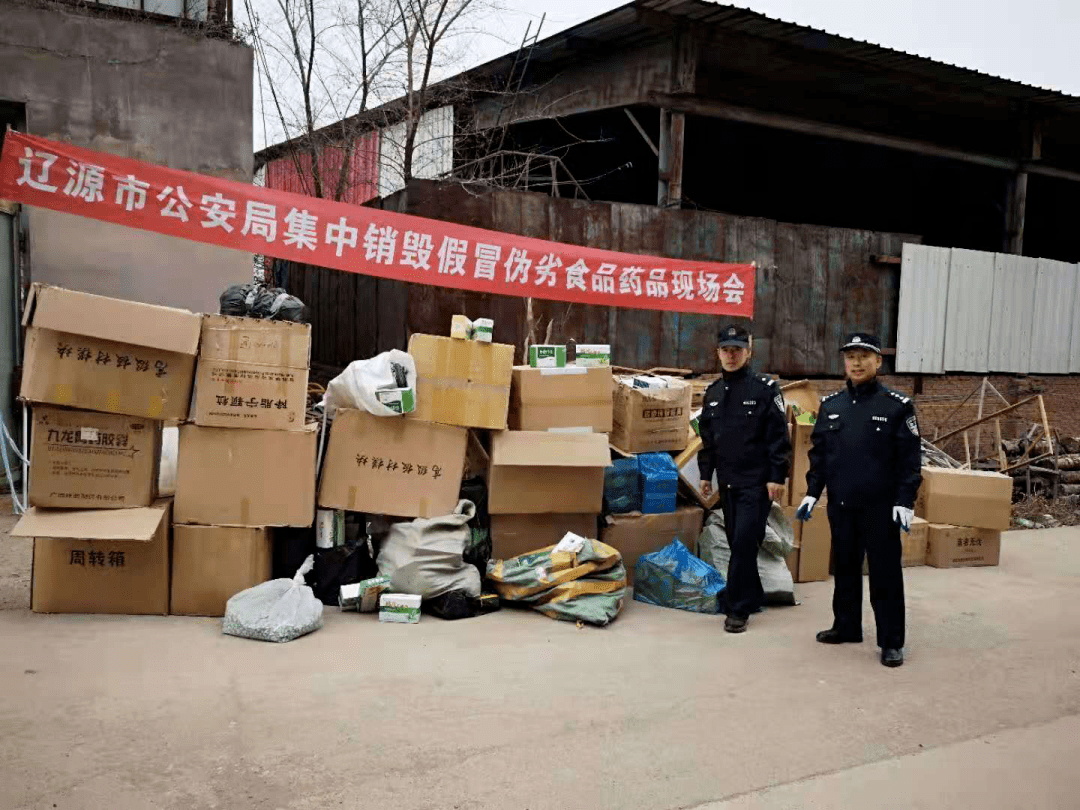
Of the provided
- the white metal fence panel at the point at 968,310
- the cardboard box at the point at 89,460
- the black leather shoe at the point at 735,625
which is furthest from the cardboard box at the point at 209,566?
the white metal fence panel at the point at 968,310

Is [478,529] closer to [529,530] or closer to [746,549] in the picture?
[529,530]

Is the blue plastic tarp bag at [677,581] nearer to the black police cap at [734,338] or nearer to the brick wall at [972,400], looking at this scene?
the black police cap at [734,338]

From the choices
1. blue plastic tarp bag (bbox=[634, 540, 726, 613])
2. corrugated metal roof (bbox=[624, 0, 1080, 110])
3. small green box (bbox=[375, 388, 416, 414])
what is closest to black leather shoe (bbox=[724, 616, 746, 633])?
blue plastic tarp bag (bbox=[634, 540, 726, 613])

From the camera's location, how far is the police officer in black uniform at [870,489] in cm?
460

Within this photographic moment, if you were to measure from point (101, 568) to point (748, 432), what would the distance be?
3712 mm

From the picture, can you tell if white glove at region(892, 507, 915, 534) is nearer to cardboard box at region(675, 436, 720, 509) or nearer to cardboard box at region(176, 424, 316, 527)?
cardboard box at region(675, 436, 720, 509)

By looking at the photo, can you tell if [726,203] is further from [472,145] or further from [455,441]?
[455,441]

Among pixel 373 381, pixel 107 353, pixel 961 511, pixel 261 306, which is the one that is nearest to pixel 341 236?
pixel 261 306

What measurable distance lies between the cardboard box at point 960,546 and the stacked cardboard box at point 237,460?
4813 mm

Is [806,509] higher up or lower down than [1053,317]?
lower down

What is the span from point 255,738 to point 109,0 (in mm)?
7222

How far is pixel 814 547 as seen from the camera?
636 centimetres

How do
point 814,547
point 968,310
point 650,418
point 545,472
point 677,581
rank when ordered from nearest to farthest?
point 677,581, point 545,472, point 650,418, point 814,547, point 968,310

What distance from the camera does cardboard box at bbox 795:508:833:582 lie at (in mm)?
6320
